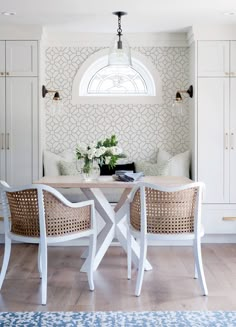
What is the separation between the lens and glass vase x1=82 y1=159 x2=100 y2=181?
4.22 metres

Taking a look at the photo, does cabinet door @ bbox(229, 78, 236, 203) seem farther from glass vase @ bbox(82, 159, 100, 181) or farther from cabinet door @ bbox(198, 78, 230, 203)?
glass vase @ bbox(82, 159, 100, 181)

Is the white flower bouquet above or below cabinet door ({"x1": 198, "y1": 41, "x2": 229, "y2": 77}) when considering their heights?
below

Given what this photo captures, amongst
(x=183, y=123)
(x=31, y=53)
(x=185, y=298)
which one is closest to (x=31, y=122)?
(x=31, y=53)

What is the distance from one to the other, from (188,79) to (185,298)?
3223 millimetres

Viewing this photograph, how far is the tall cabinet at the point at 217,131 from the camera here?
18.1 feet

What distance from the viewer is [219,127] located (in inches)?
218

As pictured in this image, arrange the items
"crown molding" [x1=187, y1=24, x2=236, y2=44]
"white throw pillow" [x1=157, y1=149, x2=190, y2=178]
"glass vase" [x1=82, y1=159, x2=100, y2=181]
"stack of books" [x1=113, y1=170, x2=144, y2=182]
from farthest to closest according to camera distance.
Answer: "white throw pillow" [x1=157, y1=149, x2=190, y2=178] < "crown molding" [x1=187, y1=24, x2=236, y2=44] < "glass vase" [x1=82, y1=159, x2=100, y2=181] < "stack of books" [x1=113, y1=170, x2=144, y2=182]

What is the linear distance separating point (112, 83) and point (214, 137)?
150 cm

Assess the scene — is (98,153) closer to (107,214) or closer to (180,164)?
(107,214)

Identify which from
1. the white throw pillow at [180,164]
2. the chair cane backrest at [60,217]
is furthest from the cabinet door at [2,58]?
the chair cane backrest at [60,217]

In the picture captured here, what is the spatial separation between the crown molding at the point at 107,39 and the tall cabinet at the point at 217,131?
1.65 ft

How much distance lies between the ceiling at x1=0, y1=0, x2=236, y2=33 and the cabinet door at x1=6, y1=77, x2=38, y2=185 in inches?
28.3

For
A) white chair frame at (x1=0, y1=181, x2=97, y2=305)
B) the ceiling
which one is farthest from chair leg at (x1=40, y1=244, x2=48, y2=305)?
the ceiling

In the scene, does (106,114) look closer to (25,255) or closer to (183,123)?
(183,123)
